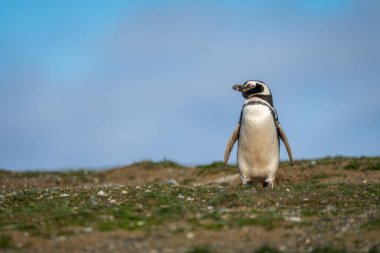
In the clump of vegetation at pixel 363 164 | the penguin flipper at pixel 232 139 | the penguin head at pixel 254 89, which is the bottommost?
the clump of vegetation at pixel 363 164

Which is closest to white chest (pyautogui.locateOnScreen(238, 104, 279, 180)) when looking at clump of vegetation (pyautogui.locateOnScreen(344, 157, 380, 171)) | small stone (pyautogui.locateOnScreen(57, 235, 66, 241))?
clump of vegetation (pyautogui.locateOnScreen(344, 157, 380, 171))

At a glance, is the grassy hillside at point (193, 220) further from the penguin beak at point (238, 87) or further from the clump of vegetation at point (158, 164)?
the clump of vegetation at point (158, 164)

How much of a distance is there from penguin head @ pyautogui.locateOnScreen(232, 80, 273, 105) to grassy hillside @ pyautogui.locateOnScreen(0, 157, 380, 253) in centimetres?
231

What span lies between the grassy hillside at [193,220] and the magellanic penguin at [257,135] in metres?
1.32

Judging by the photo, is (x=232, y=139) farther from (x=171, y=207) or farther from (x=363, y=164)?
(x=363, y=164)

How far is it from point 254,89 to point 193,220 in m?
6.48

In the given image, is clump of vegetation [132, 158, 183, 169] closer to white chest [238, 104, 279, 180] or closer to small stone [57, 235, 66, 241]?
white chest [238, 104, 279, 180]

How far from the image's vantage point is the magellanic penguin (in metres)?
15.3

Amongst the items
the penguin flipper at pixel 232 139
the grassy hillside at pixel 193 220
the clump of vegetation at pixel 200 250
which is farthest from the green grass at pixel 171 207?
the penguin flipper at pixel 232 139

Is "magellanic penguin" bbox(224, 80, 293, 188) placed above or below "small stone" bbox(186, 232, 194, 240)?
above

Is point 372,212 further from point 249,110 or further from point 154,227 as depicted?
point 249,110

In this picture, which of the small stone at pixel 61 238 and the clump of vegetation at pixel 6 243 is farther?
the small stone at pixel 61 238

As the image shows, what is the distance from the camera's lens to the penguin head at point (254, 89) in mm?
15805

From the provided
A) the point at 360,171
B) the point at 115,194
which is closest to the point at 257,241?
the point at 115,194
